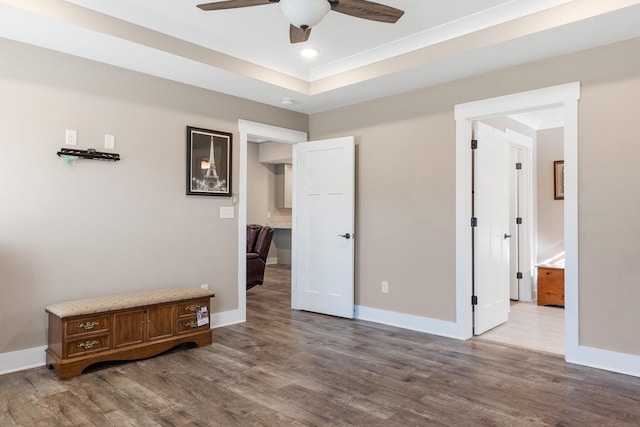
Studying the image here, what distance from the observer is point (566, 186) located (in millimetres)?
3201

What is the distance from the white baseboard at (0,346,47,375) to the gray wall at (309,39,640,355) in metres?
2.90

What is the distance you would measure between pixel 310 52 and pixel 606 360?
134 inches

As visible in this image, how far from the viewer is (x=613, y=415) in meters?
2.36

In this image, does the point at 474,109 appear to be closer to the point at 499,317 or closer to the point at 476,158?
the point at 476,158

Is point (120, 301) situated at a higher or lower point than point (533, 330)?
higher

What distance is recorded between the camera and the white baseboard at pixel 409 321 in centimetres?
388

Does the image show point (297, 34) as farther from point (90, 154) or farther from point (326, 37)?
point (90, 154)

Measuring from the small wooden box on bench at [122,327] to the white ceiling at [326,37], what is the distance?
1.90 metres

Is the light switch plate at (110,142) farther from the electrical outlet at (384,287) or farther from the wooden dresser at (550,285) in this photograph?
the wooden dresser at (550,285)

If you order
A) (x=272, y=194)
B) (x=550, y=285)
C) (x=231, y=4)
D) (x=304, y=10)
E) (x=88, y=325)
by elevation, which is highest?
(x=231, y=4)

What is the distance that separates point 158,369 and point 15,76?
7.66 ft

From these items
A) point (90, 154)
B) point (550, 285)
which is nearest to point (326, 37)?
point (90, 154)

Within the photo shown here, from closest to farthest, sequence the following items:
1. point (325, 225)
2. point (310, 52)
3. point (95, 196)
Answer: point (95, 196), point (310, 52), point (325, 225)

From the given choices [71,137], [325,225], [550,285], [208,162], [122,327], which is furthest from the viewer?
[550,285]
